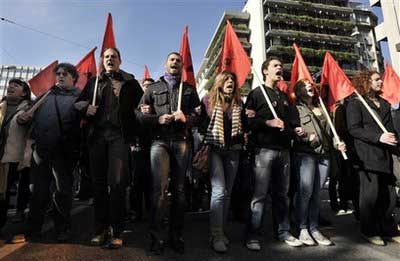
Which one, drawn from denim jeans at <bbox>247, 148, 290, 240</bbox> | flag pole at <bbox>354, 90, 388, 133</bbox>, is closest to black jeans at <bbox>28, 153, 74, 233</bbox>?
denim jeans at <bbox>247, 148, 290, 240</bbox>

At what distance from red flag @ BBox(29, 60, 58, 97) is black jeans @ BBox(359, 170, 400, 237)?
5.34m

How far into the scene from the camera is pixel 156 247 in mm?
2758

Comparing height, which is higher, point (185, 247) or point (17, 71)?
point (17, 71)

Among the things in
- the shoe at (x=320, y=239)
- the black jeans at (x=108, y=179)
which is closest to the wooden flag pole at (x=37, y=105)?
the black jeans at (x=108, y=179)

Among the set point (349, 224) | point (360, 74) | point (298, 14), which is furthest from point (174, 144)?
point (298, 14)

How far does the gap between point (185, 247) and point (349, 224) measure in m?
2.57

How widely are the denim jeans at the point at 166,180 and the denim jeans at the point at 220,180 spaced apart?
315 mm

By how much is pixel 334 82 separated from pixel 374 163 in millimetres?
1729

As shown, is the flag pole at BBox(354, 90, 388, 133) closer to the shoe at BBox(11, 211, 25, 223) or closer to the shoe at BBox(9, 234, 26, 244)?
the shoe at BBox(9, 234, 26, 244)

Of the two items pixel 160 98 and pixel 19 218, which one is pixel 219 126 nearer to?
pixel 160 98

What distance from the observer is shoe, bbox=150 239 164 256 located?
107 inches

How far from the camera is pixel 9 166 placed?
3.69 meters

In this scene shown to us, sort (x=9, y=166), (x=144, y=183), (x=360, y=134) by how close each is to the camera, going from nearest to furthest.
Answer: (x=360, y=134), (x=9, y=166), (x=144, y=183)

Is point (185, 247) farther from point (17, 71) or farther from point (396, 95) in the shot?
point (17, 71)
